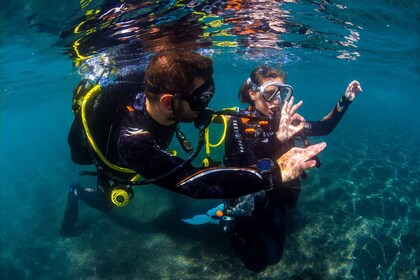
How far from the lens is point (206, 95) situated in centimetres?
317

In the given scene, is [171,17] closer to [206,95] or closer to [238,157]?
[238,157]

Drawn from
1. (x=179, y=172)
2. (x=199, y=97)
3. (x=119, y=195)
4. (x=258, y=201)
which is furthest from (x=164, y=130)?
(x=258, y=201)

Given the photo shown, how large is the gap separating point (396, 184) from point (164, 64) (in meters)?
10.6

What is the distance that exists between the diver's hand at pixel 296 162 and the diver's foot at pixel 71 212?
352 inches

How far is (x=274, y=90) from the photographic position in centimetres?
609

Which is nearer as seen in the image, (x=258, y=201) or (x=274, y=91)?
(x=274, y=91)

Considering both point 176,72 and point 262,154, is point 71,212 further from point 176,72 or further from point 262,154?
point 176,72

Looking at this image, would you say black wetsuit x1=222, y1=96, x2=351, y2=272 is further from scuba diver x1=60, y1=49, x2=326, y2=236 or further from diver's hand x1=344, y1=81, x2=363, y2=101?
scuba diver x1=60, y1=49, x2=326, y2=236

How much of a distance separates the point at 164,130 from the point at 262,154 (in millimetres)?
2945

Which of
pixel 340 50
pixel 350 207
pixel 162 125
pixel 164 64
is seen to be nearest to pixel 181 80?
pixel 164 64

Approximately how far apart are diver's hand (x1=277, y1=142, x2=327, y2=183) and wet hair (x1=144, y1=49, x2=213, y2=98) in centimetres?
138

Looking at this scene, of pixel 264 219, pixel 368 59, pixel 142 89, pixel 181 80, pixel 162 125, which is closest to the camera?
pixel 181 80

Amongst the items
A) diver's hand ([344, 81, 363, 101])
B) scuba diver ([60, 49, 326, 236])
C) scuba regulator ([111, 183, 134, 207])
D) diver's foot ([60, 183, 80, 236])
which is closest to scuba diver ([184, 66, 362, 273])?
diver's hand ([344, 81, 363, 101])

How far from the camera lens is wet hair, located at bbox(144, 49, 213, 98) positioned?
3.10 metres
